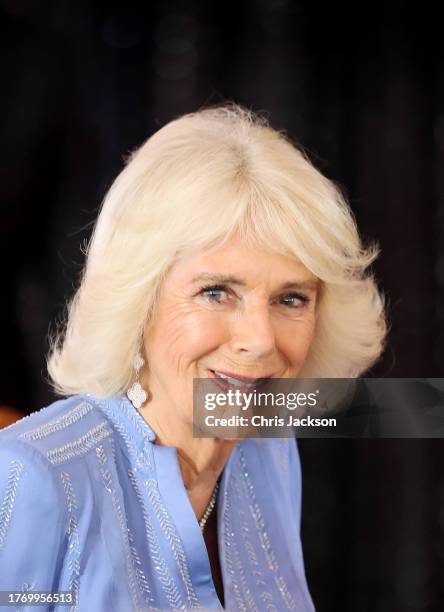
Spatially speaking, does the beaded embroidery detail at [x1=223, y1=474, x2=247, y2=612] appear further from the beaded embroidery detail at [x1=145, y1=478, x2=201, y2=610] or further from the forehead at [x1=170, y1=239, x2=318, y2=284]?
the forehead at [x1=170, y1=239, x2=318, y2=284]

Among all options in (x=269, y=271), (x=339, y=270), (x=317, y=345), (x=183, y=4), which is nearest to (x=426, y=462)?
(x=317, y=345)

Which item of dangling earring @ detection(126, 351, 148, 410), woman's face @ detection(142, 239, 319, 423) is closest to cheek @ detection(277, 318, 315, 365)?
woman's face @ detection(142, 239, 319, 423)

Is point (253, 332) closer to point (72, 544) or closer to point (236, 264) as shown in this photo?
point (236, 264)

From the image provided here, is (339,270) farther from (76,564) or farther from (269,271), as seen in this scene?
(76,564)

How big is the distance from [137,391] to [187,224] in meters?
0.23

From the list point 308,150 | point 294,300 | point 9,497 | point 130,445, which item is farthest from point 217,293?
point 308,150

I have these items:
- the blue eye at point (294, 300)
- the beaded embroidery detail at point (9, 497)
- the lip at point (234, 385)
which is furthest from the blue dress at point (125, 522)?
the blue eye at point (294, 300)

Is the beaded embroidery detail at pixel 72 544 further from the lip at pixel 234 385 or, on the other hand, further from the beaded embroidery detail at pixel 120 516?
the lip at pixel 234 385

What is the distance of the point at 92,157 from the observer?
1.15m

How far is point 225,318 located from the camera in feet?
2.90

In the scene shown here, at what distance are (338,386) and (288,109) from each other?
0.52 metres

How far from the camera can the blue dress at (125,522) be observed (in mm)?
784

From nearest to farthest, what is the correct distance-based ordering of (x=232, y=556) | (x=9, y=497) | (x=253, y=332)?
(x=9, y=497) < (x=253, y=332) < (x=232, y=556)

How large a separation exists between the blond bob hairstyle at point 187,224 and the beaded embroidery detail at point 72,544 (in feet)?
0.56
